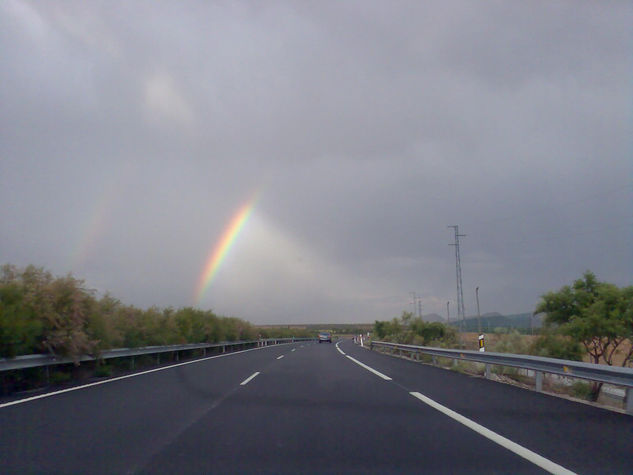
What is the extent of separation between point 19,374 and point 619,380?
48.8ft

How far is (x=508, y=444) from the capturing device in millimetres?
8508

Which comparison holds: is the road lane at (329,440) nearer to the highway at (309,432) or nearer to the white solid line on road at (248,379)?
the highway at (309,432)

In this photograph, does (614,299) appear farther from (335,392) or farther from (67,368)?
(67,368)

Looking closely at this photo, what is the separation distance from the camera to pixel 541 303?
28672 millimetres

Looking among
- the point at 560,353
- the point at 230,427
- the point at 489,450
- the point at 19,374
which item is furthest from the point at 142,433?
the point at 560,353

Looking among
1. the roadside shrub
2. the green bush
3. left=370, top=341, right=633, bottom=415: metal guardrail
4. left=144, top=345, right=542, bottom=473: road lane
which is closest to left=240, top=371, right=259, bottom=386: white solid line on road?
left=144, top=345, right=542, bottom=473: road lane

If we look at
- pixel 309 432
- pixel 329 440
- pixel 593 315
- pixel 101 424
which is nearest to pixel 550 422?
pixel 329 440

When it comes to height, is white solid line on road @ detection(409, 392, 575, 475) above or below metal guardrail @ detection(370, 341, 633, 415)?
below

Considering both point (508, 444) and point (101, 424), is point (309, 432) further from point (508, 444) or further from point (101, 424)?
point (101, 424)

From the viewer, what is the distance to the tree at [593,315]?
81.6ft

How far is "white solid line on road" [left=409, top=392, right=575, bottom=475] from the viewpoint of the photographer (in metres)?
7.16

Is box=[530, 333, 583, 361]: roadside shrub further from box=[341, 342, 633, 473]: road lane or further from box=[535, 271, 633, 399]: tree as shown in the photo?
box=[341, 342, 633, 473]: road lane

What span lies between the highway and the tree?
11.3 metres

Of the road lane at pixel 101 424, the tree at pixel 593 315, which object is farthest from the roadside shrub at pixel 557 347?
the road lane at pixel 101 424
